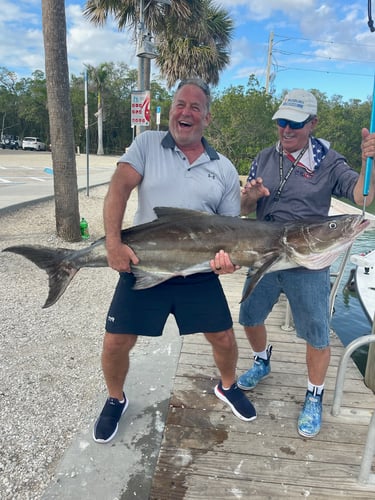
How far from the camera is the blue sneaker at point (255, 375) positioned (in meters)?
3.16

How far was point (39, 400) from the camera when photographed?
3.05 metres

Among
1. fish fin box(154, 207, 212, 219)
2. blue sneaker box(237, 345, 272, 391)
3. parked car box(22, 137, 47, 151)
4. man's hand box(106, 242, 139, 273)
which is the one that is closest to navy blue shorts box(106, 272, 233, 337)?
man's hand box(106, 242, 139, 273)

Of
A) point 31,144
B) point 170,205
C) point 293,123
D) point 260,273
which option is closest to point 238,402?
point 260,273

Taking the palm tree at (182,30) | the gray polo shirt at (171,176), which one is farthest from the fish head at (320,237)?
the palm tree at (182,30)

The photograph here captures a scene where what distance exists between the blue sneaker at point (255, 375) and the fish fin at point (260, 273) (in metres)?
1.11

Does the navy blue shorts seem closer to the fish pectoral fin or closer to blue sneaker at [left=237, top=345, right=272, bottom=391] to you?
the fish pectoral fin

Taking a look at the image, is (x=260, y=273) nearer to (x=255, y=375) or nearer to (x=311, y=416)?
(x=311, y=416)

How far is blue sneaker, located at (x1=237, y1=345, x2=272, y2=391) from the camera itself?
3.16 meters

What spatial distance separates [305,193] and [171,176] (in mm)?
857

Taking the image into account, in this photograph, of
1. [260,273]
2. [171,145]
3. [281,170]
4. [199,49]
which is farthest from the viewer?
[199,49]

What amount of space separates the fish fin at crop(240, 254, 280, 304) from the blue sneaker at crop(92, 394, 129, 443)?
1.18 m

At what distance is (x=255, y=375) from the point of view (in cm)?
320

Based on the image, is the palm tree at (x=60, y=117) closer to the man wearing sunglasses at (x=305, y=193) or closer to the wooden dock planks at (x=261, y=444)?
the wooden dock planks at (x=261, y=444)

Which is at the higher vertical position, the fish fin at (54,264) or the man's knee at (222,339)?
the fish fin at (54,264)
